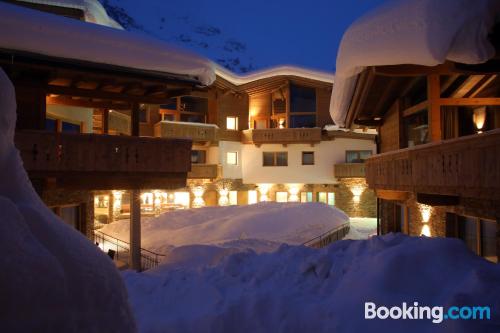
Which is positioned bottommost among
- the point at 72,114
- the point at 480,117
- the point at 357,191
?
the point at 357,191

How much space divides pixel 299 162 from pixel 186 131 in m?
9.73

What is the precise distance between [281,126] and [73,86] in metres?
21.0

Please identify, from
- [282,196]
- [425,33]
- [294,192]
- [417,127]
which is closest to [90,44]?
[425,33]

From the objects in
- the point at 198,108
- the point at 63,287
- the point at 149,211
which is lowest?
the point at 149,211

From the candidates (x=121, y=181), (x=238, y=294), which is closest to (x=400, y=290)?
(x=238, y=294)

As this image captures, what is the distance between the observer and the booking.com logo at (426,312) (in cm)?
457

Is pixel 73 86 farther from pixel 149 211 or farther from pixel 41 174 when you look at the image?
pixel 149 211

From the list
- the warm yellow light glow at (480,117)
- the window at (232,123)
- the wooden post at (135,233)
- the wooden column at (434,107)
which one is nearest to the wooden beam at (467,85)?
the warm yellow light glow at (480,117)

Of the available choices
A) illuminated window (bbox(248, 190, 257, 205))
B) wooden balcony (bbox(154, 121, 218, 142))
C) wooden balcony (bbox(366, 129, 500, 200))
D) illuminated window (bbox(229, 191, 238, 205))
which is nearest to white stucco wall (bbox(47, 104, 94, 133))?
wooden balcony (bbox(154, 121, 218, 142))

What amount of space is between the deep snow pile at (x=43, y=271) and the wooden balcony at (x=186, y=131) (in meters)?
23.4

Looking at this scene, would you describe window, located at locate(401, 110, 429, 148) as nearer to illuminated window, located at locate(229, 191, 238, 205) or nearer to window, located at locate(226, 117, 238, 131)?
illuminated window, located at locate(229, 191, 238, 205)

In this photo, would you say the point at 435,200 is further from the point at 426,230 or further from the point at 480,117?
the point at 480,117

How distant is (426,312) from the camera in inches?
201

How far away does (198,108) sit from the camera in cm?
3053
